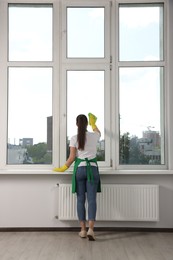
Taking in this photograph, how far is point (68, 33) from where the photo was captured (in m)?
4.52

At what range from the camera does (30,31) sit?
15.0ft

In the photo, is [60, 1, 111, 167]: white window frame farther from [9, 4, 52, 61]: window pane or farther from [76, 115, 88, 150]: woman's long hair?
[76, 115, 88, 150]: woman's long hair

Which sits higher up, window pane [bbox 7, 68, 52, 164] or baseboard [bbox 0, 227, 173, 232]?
window pane [bbox 7, 68, 52, 164]

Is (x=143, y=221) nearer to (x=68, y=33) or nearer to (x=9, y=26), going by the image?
(x=68, y=33)

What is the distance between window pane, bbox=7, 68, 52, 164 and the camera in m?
4.53

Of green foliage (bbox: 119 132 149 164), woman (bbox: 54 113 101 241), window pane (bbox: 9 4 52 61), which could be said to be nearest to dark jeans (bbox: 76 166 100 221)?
woman (bbox: 54 113 101 241)

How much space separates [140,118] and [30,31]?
6.00ft

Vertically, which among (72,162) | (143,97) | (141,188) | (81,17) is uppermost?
(81,17)

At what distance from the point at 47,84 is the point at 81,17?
98cm

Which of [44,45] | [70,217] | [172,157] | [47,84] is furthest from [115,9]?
[70,217]

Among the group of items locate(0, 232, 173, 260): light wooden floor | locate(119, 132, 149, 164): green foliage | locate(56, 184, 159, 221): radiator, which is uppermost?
locate(119, 132, 149, 164): green foliage

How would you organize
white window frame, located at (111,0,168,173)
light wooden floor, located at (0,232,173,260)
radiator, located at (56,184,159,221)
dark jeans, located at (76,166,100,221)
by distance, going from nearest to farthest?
light wooden floor, located at (0,232,173,260) → dark jeans, located at (76,166,100,221) → radiator, located at (56,184,159,221) → white window frame, located at (111,0,168,173)

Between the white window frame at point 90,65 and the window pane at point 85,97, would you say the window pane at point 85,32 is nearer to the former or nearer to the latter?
the white window frame at point 90,65

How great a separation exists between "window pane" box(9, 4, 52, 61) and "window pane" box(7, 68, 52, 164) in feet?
0.76
